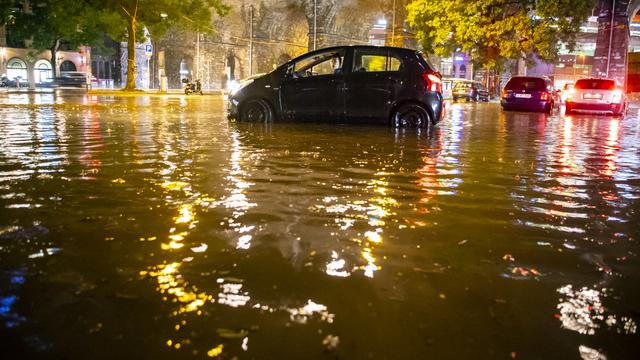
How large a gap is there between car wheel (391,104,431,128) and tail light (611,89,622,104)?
12.7 m

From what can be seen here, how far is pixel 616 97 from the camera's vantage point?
21812 millimetres

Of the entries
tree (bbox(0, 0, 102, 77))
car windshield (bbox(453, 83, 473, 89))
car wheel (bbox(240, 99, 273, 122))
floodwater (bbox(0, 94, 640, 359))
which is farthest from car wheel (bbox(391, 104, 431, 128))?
tree (bbox(0, 0, 102, 77))

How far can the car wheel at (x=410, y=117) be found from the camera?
12.6 meters

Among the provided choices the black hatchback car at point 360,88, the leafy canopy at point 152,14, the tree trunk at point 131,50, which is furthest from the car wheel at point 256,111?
the leafy canopy at point 152,14

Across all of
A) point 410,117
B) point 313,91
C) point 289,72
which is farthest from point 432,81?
point 289,72

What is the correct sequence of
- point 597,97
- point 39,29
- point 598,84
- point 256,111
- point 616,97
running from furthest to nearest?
1. point 39,29
2. point 598,84
3. point 597,97
4. point 616,97
5. point 256,111

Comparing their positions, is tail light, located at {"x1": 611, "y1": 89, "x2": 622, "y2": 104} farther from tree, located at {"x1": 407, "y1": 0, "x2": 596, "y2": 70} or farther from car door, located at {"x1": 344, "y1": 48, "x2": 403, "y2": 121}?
car door, located at {"x1": 344, "y1": 48, "x2": 403, "y2": 121}

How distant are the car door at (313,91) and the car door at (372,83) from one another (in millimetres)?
219

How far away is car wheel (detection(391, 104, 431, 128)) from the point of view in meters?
12.6

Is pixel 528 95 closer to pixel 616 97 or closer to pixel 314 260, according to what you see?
pixel 616 97

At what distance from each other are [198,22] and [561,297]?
37.3 metres

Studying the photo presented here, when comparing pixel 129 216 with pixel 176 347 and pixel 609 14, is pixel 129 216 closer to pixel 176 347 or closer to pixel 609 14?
pixel 176 347

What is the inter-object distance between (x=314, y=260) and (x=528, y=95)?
23.0 m

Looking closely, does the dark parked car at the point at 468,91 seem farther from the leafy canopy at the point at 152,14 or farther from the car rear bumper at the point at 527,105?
the leafy canopy at the point at 152,14
